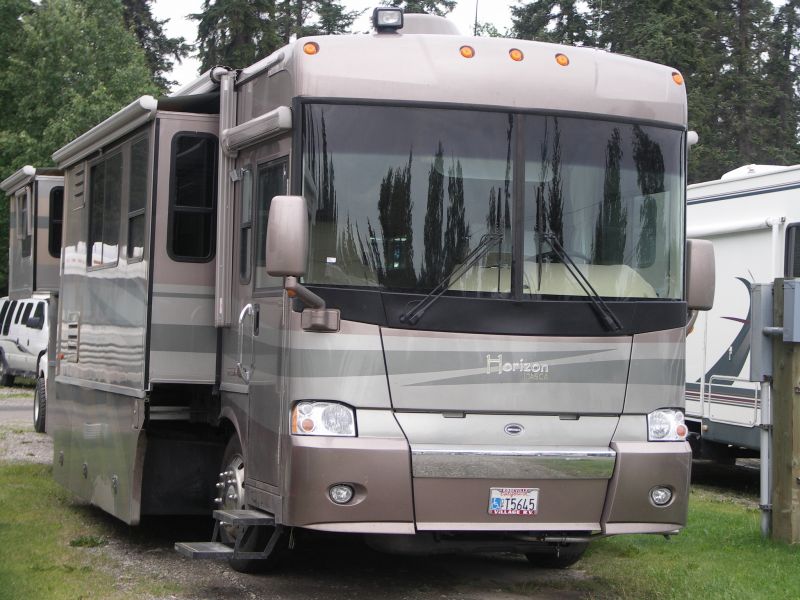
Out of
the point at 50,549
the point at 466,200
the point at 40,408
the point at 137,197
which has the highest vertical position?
the point at 137,197

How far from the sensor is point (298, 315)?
711 cm

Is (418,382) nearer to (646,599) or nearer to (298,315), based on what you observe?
(298,315)

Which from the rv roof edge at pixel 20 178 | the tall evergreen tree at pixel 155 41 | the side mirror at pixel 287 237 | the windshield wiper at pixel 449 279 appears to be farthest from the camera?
the tall evergreen tree at pixel 155 41

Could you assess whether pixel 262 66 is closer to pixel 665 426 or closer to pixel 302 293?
pixel 302 293

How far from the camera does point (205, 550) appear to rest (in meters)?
7.62

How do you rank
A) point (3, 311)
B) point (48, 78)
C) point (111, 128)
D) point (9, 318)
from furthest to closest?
point (48, 78) < point (3, 311) < point (9, 318) < point (111, 128)

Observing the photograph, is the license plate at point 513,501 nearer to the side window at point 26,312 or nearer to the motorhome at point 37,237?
the motorhome at point 37,237

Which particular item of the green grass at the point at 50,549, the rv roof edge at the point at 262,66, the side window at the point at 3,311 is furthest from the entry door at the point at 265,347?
the side window at the point at 3,311

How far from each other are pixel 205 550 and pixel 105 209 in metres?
3.38

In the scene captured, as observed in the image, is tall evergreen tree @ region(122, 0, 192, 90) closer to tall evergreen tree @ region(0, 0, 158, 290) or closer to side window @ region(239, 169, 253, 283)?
tall evergreen tree @ region(0, 0, 158, 290)

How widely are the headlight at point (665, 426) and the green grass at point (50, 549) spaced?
3130 millimetres

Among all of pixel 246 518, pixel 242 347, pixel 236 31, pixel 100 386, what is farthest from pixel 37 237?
pixel 236 31

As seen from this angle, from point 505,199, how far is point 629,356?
1171mm

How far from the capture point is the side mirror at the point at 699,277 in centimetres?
779
